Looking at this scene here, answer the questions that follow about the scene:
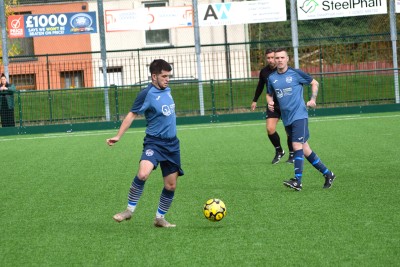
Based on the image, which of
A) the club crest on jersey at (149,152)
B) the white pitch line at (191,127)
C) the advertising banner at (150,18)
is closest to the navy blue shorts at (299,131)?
the club crest on jersey at (149,152)

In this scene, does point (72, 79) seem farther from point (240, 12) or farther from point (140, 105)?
point (140, 105)

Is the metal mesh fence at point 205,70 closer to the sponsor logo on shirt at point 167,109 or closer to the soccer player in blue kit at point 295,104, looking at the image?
the soccer player in blue kit at point 295,104

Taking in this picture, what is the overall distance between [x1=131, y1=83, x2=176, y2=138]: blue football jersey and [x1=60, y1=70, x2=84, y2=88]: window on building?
2016 centimetres

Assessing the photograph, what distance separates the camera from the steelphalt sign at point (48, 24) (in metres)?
25.5

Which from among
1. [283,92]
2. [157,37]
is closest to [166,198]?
[283,92]

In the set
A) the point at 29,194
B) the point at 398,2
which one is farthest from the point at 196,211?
the point at 398,2

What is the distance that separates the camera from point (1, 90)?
935 inches

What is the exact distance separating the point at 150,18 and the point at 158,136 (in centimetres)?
1761

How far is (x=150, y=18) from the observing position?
25.7m

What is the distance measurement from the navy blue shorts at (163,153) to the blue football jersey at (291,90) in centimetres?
290

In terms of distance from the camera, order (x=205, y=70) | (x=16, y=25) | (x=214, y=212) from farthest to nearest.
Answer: (x=205, y=70) < (x=16, y=25) < (x=214, y=212)

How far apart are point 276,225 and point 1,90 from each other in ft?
55.2

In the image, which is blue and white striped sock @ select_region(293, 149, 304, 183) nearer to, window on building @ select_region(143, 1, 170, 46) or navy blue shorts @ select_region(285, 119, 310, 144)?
navy blue shorts @ select_region(285, 119, 310, 144)

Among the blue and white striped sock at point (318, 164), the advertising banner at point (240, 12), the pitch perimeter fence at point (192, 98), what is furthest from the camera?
the advertising banner at point (240, 12)
